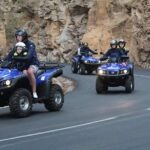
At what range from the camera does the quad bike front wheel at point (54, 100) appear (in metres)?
15.8

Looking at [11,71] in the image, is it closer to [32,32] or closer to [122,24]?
[122,24]

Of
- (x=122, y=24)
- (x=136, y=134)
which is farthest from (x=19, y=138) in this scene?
(x=122, y=24)

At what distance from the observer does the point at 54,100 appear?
626 inches

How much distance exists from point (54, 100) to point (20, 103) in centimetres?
178

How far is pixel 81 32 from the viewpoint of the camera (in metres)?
63.4

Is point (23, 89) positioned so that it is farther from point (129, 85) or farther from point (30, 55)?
point (129, 85)

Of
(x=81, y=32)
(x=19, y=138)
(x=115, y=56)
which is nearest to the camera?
(x=19, y=138)

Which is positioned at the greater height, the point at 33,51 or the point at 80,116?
the point at 33,51

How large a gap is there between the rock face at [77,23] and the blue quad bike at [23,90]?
29859 mm

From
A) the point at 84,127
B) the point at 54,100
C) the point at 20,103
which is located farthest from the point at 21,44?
the point at 84,127

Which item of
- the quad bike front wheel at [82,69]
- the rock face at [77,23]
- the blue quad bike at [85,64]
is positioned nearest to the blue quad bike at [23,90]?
the blue quad bike at [85,64]

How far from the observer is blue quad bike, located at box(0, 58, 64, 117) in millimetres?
14164

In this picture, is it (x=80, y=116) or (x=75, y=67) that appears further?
(x=75, y=67)

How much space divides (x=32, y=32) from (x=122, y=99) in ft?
182
